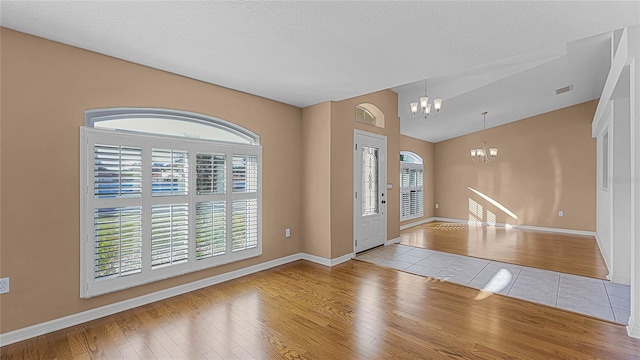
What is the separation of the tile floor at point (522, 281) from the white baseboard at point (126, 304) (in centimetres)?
123

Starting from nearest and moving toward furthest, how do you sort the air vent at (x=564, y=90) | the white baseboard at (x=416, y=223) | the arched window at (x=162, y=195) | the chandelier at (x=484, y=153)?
the arched window at (x=162, y=195) < the air vent at (x=564, y=90) < the chandelier at (x=484, y=153) < the white baseboard at (x=416, y=223)

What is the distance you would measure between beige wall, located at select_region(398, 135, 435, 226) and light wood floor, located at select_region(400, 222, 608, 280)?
1.07 metres

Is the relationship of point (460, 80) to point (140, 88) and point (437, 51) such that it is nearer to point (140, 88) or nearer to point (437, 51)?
point (437, 51)

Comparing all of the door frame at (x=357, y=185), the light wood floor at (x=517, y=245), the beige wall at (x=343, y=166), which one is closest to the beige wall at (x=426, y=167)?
the light wood floor at (x=517, y=245)

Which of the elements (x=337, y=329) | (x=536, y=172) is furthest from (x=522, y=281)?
(x=536, y=172)

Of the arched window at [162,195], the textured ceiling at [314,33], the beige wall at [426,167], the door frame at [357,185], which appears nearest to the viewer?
the textured ceiling at [314,33]

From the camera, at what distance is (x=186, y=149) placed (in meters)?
3.28

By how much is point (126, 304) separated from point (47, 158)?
1.56 meters

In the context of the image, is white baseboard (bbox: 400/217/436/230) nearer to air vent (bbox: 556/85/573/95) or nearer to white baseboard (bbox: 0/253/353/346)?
white baseboard (bbox: 0/253/353/346)

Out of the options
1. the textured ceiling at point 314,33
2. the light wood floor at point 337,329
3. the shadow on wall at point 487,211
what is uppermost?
the textured ceiling at point 314,33

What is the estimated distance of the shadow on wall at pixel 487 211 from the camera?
7785mm

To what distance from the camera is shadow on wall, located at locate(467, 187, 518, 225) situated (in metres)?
7.79

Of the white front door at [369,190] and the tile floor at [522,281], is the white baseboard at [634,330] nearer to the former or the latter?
the tile floor at [522,281]

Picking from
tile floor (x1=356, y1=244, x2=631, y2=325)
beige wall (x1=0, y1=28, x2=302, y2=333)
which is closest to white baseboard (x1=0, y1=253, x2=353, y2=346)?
beige wall (x1=0, y1=28, x2=302, y2=333)
